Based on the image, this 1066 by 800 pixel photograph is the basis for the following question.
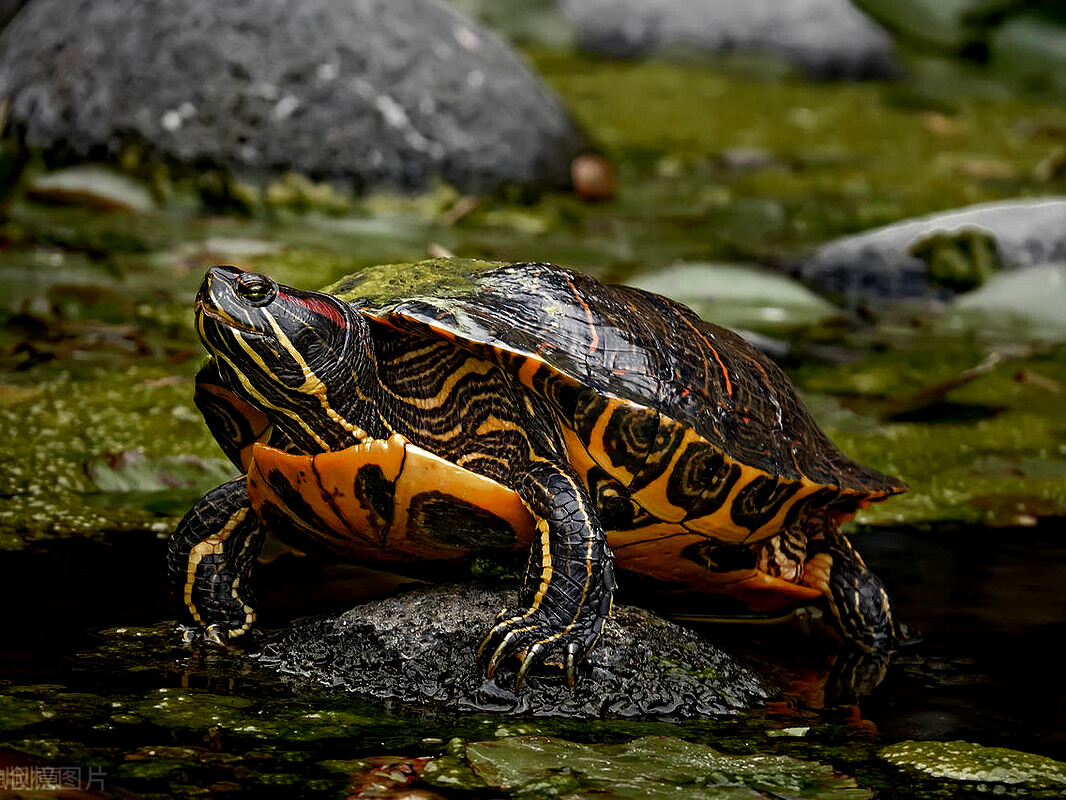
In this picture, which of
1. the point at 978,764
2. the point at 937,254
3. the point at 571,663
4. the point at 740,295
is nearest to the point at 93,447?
the point at 571,663

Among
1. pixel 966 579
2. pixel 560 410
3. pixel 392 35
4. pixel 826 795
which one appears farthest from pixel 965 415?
pixel 392 35

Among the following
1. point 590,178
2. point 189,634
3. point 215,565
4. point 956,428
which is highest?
point 590,178

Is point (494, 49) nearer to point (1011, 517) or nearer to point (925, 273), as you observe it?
point (925, 273)

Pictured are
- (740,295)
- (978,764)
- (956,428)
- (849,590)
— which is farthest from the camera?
(740,295)

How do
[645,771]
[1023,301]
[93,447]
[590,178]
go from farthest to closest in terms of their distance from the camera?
[590,178] → [1023,301] → [93,447] → [645,771]

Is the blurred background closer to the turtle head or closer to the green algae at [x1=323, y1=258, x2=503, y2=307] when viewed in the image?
the turtle head

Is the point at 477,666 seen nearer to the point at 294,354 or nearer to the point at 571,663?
the point at 571,663
